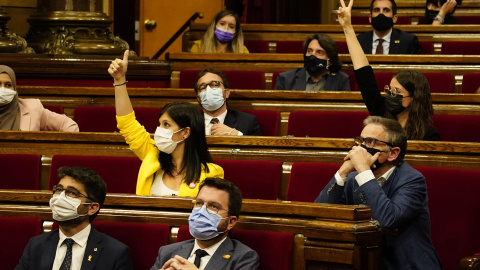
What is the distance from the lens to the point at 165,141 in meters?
1.89

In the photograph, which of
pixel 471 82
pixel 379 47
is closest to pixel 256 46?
pixel 379 47

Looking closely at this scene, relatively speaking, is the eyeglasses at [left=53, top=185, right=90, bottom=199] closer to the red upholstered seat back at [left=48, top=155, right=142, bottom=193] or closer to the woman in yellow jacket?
the woman in yellow jacket

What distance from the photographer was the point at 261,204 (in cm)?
149

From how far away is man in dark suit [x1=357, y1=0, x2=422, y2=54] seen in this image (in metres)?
3.26

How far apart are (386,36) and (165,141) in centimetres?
164

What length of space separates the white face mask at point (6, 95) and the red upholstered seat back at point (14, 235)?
85cm

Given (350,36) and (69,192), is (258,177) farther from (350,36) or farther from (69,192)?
(350,36)

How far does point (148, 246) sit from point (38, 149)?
2.34 feet

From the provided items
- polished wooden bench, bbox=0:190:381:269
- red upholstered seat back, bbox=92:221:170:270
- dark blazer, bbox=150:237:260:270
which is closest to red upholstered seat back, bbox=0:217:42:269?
polished wooden bench, bbox=0:190:381:269

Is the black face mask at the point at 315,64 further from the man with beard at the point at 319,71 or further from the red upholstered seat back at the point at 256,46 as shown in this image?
the red upholstered seat back at the point at 256,46

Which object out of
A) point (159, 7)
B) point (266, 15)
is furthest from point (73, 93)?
point (266, 15)

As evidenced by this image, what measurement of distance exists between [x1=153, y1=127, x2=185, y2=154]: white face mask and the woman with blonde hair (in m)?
1.39

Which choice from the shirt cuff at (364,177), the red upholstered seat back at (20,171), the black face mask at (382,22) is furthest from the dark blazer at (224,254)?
the black face mask at (382,22)

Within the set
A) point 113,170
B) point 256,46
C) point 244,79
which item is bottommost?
point 113,170
